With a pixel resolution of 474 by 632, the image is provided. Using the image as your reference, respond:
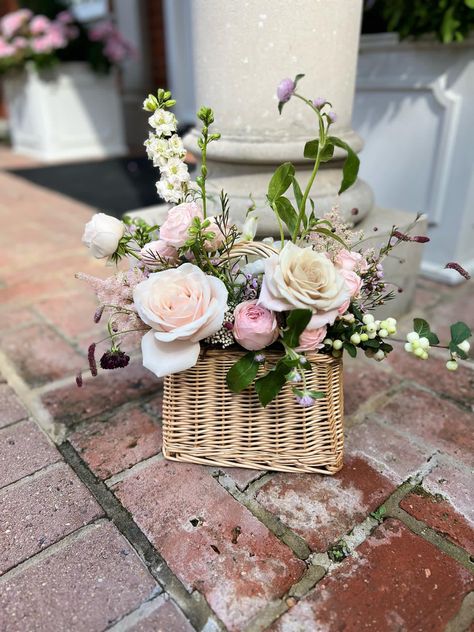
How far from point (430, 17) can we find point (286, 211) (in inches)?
59.1

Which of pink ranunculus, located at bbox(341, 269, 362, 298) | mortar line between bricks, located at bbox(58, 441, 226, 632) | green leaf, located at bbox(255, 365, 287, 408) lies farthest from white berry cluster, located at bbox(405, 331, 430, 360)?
mortar line between bricks, located at bbox(58, 441, 226, 632)

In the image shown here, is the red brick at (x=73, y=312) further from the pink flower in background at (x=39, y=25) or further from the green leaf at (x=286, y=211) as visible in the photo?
the pink flower in background at (x=39, y=25)

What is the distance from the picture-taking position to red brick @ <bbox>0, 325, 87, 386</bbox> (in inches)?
66.2

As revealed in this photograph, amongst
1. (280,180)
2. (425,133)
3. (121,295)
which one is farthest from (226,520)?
(425,133)

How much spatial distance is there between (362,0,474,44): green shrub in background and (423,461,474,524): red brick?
1667 millimetres

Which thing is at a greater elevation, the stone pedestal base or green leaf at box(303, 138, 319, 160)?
green leaf at box(303, 138, 319, 160)

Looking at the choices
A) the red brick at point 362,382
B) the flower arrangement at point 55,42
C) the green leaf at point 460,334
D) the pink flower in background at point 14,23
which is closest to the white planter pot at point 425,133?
the red brick at point 362,382

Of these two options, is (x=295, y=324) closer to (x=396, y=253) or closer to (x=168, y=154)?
(x=168, y=154)

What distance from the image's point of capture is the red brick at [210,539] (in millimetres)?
958

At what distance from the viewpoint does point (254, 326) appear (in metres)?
1.01

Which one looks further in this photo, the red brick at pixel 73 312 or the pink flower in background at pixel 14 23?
the pink flower in background at pixel 14 23

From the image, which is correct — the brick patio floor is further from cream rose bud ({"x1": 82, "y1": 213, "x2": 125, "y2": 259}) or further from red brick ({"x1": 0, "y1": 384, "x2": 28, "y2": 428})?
cream rose bud ({"x1": 82, "y1": 213, "x2": 125, "y2": 259})

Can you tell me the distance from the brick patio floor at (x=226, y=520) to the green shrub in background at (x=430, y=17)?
1.36 m

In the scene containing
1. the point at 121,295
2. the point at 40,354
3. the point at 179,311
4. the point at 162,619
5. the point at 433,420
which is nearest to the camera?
the point at 162,619
